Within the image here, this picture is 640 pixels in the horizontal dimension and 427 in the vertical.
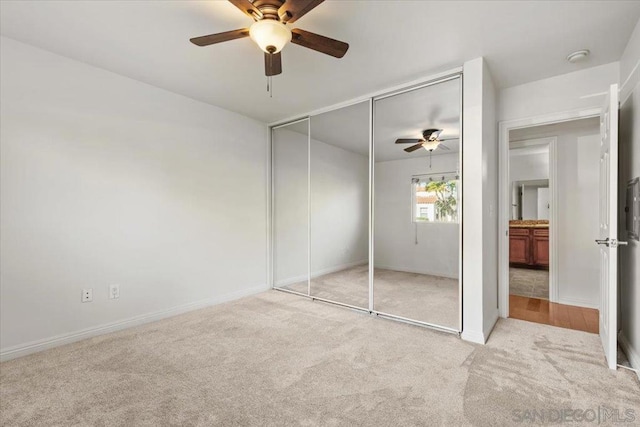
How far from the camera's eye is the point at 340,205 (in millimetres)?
3967

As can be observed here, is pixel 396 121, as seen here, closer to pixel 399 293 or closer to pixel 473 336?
pixel 399 293

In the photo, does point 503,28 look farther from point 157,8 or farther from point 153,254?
point 153,254

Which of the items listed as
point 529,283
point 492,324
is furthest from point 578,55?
point 529,283

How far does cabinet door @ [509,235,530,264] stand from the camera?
6043mm

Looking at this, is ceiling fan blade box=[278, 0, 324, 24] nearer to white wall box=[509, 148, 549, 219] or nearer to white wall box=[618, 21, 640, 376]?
white wall box=[618, 21, 640, 376]

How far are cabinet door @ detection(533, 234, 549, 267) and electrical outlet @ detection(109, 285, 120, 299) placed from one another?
6.82 metres

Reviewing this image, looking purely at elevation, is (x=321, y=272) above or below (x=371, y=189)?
below

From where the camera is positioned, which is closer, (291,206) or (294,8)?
(294,8)

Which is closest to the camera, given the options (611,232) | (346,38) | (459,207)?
(611,232)

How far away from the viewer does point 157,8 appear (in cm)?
203

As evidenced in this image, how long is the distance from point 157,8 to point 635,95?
11.3 ft

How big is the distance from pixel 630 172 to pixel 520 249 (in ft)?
13.6

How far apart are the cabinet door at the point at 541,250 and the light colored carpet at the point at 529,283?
0.20 metres

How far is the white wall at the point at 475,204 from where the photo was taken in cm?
266
